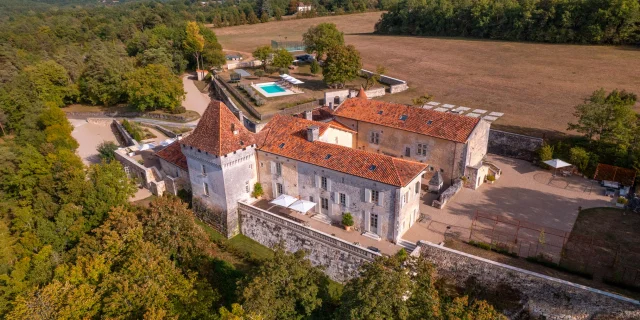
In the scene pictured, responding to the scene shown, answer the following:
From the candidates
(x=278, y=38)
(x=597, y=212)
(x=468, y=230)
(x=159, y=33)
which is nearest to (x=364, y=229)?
(x=468, y=230)

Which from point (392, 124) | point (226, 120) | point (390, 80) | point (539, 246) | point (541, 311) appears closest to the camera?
point (541, 311)

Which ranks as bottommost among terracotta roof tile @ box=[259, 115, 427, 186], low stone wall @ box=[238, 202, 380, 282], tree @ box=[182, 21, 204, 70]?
low stone wall @ box=[238, 202, 380, 282]

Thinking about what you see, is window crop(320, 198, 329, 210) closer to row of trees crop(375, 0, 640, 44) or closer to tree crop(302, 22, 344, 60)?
tree crop(302, 22, 344, 60)

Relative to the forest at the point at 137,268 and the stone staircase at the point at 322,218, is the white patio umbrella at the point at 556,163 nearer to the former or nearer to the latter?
Result: the forest at the point at 137,268

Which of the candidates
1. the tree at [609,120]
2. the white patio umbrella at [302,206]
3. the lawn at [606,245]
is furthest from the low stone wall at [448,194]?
the tree at [609,120]

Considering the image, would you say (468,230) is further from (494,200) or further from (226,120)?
(226,120)

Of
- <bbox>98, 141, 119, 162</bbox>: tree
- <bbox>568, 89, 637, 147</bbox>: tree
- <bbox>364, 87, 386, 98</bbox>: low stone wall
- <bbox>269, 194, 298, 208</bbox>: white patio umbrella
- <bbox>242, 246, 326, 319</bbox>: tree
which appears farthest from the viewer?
<bbox>364, 87, 386, 98</bbox>: low stone wall

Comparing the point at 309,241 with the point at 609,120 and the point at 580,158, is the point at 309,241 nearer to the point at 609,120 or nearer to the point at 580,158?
the point at 580,158

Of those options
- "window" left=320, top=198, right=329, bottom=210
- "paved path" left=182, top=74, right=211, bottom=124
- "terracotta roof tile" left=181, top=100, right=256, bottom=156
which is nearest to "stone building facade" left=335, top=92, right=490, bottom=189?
"window" left=320, top=198, right=329, bottom=210
